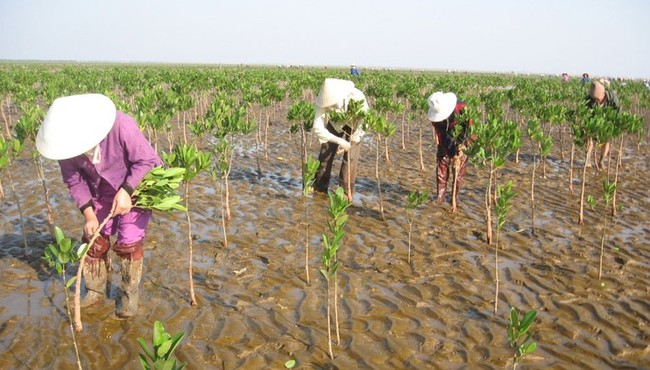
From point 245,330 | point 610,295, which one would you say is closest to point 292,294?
point 245,330

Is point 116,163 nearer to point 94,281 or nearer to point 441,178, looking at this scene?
point 94,281

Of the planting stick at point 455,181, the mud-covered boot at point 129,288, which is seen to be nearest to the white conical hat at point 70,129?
the mud-covered boot at point 129,288

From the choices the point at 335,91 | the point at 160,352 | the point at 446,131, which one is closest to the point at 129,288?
the point at 160,352

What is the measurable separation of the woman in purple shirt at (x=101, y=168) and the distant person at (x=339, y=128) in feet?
11.9

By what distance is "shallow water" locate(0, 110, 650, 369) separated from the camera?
3.75m

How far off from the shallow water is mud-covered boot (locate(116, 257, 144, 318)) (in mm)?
120

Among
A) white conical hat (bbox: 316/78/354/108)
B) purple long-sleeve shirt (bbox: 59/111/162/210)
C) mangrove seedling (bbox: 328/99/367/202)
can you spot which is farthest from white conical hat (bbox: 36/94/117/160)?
white conical hat (bbox: 316/78/354/108)

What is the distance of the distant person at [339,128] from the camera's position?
704 cm

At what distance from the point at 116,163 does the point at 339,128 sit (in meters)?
4.25

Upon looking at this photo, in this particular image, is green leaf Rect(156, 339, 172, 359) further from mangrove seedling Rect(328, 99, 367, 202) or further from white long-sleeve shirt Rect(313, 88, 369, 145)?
white long-sleeve shirt Rect(313, 88, 369, 145)

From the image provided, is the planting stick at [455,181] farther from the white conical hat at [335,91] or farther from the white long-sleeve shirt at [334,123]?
the white conical hat at [335,91]

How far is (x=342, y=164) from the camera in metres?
7.90

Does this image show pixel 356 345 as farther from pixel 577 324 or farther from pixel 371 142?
pixel 371 142

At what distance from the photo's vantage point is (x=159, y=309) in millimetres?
4379
